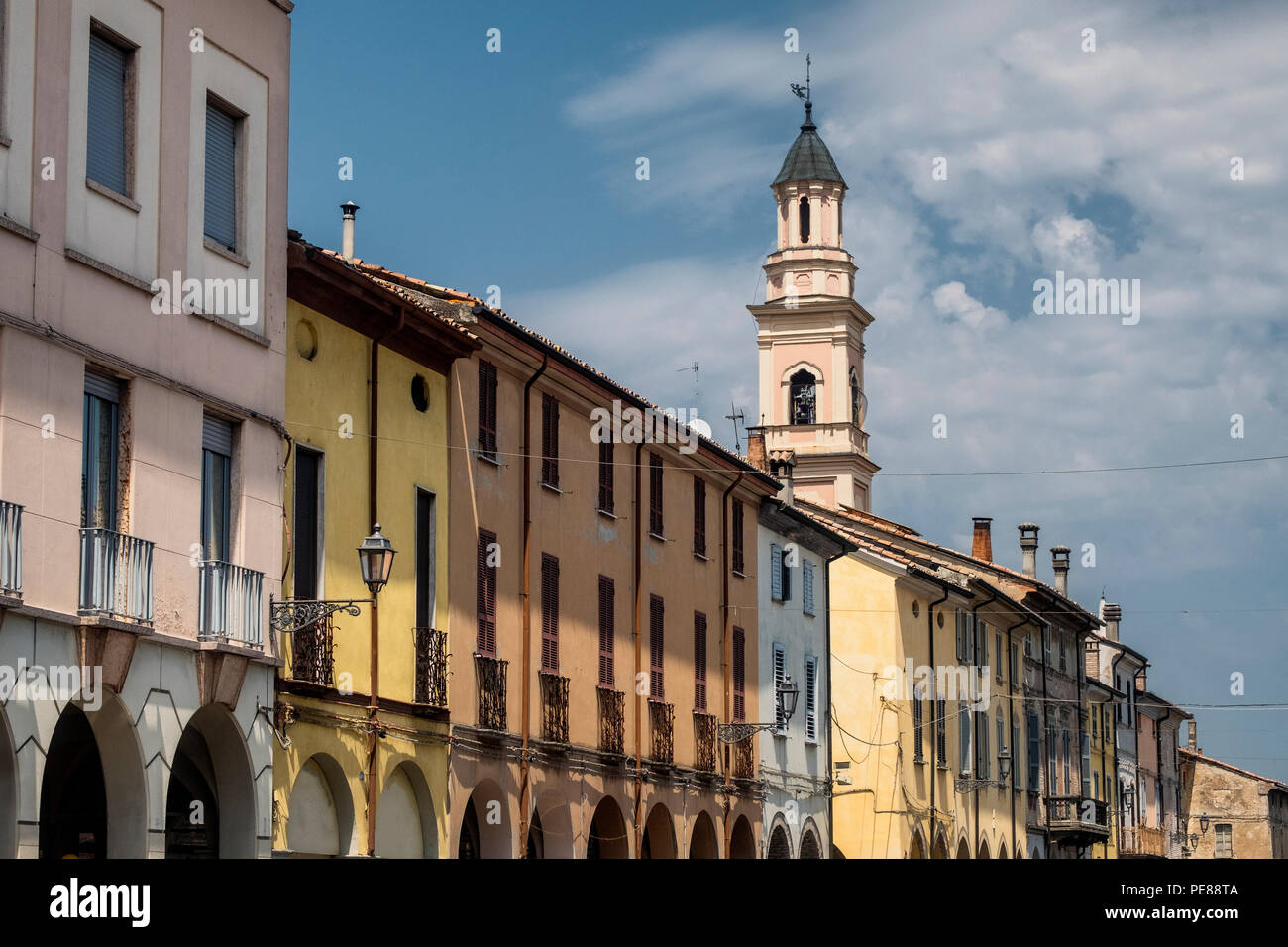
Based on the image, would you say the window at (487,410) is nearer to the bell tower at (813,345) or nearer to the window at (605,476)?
the window at (605,476)

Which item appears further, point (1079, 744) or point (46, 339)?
point (1079, 744)

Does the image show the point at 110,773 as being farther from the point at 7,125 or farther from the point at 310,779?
the point at 7,125

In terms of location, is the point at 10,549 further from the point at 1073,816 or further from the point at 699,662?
the point at 1073,816

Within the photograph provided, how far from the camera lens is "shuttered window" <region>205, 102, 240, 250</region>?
21.3 meters

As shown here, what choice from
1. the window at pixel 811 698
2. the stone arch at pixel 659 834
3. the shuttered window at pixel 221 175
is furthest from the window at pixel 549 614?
the window at pixel 811 698

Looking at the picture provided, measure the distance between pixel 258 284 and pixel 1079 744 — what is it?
168 feet

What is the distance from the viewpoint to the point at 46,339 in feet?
58.9

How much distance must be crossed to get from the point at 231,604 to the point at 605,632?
40.9 ft

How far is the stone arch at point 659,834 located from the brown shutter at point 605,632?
3048mm

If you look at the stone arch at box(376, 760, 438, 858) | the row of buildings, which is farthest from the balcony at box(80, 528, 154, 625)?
the stone arch at box(376, 760, 438, 858)

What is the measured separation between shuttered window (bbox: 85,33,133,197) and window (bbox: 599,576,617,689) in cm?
1444

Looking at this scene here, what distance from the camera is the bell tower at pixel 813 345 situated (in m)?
85.9

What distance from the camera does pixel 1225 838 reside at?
9206 centimetres
